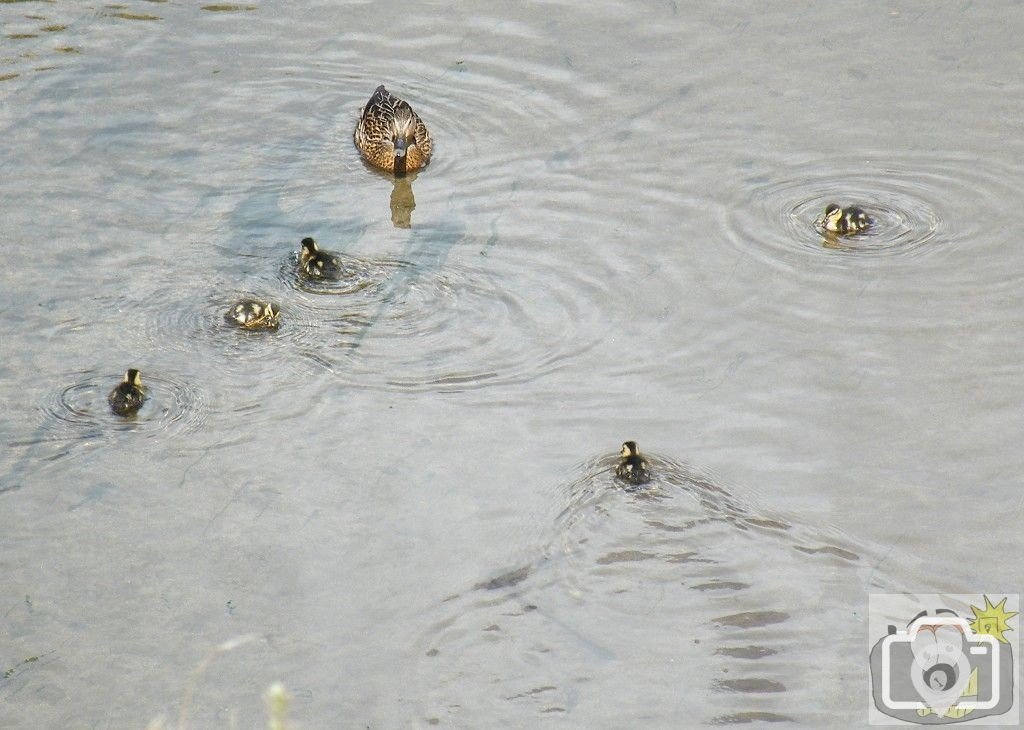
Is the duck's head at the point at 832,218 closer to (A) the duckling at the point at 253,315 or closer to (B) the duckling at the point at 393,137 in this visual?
(B) the duckling at the point at 393,137

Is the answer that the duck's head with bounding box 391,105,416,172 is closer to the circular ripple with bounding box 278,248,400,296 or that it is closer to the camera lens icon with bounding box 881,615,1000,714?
the circular ripple with bounding box 278,248,400,296

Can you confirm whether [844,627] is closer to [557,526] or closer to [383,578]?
[557,526]

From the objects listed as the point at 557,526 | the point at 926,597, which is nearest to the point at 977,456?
the point at 926,597

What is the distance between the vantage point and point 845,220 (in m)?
9.13

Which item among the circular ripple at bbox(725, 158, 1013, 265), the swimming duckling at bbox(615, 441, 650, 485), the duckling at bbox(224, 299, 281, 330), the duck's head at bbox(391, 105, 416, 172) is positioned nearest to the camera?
the swimming duckling at bbox(615, 441, 650, 485)

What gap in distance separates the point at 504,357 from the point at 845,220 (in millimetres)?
2711

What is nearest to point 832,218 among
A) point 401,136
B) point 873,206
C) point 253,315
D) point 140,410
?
point 873,206

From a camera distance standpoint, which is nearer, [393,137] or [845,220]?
[845,220]

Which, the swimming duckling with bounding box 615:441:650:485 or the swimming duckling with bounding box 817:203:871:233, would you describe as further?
the swimming duckling with bounding box 817:203:871:233

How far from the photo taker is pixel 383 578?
6422 millimetres

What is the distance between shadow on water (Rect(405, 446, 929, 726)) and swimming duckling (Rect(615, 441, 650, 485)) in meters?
0.06

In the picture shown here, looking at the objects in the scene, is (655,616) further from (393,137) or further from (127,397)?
(393,137)

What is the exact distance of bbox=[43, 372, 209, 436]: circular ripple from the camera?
744 centimetres

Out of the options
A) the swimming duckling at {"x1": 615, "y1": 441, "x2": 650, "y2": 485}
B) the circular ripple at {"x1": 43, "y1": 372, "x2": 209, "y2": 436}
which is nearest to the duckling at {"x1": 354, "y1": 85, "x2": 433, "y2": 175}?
the circular ripple at {"x1": 43, "y1": 372, "x2": 209, "y2": 436}
